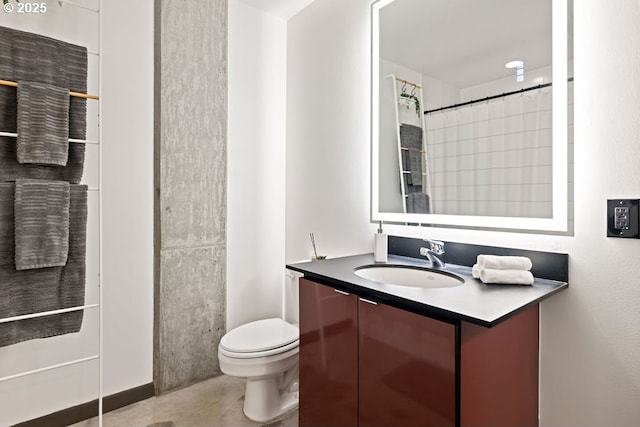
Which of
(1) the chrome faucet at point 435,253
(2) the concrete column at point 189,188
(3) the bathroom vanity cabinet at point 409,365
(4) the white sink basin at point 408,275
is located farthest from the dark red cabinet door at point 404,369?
(2) the concrete column at point 189,188

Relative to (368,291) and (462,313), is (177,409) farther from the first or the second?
(462,313)

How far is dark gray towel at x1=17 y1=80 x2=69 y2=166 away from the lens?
1526 mm

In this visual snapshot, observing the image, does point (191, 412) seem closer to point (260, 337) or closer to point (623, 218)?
point (260, 337)

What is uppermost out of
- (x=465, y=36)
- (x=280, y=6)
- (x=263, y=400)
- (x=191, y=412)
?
(x=280, y=6)

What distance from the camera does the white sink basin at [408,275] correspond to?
1489 mm

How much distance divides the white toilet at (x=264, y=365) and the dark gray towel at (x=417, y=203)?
96 centimetres

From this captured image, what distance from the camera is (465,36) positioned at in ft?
5.24

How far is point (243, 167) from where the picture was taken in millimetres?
2484

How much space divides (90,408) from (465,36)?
2.72 metres

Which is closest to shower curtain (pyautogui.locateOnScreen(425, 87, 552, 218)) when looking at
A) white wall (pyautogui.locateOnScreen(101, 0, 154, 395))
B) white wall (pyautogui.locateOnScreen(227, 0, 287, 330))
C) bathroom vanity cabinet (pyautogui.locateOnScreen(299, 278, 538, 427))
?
bathroom vanity cabinet (pyautogui.locateOnScreen(299, 278, 538, 427))

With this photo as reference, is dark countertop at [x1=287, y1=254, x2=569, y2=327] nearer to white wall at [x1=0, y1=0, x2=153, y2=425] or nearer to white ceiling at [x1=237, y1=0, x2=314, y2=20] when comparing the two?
white wall at [x1=0, y1=0, x2=153, y2=425]

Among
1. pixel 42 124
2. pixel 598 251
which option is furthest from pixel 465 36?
pixel 42 124

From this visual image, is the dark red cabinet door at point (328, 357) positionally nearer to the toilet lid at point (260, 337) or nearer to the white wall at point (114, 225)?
the toilet lid at point (260, 337)

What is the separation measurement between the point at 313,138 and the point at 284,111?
448mm
